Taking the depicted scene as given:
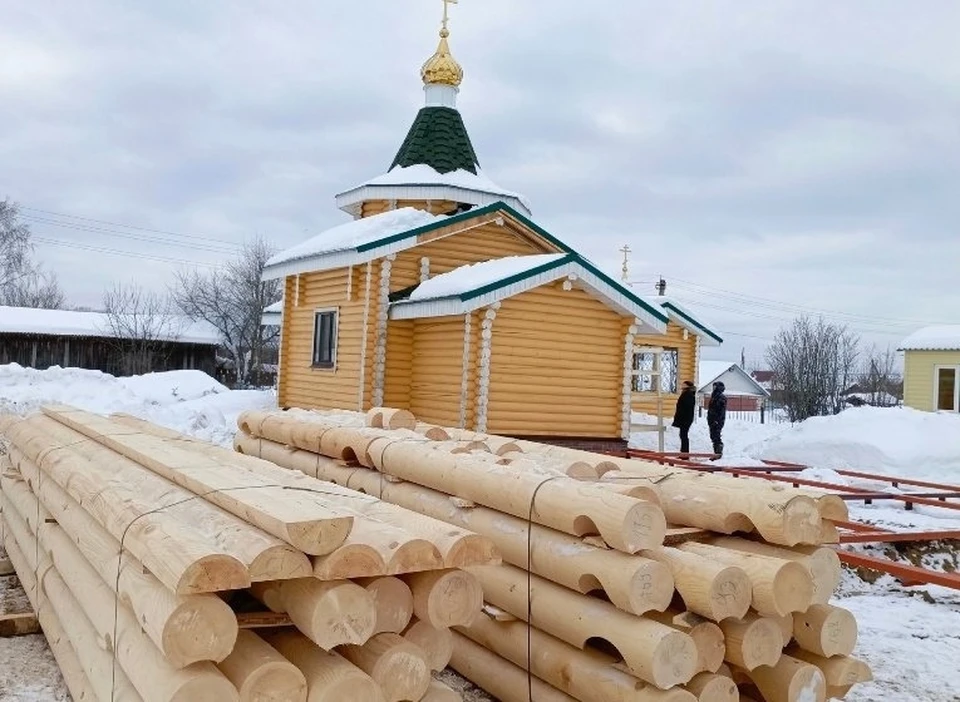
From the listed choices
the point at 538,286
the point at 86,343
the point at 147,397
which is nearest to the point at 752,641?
the point at 538,286

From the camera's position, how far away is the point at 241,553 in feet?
9.29

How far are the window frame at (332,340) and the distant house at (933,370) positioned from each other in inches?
848

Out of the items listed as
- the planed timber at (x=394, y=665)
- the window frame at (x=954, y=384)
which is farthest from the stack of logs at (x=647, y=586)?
the window frame at (x=954, y=384)

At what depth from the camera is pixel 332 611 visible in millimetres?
2885

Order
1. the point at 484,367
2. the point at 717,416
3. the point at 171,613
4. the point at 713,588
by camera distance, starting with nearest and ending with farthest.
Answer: the point at 171,613 < the point at 713,588 < the point at 484,367 < the point at 717,416

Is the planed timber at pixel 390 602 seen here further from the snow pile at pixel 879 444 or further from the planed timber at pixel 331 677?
the snow pile at pixel 879 444

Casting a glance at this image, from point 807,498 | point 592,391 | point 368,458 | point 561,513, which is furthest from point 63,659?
point 592,391

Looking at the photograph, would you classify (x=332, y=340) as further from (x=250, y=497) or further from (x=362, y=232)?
(x=250, y=497)

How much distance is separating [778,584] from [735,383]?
2723 inches

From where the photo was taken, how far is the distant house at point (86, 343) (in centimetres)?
3238

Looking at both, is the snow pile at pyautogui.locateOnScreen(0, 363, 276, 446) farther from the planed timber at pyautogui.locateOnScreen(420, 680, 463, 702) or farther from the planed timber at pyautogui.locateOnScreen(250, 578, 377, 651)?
the planed timber at pyautogui.locateOnScreen(250, 578, 377, 651)

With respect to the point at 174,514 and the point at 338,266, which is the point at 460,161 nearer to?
the point at 338,266

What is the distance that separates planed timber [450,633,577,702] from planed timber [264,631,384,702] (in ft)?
4.98

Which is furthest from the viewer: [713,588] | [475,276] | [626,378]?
[626,378]
